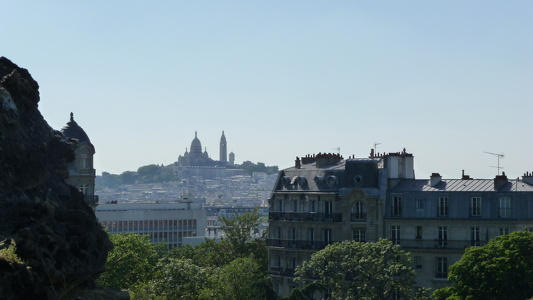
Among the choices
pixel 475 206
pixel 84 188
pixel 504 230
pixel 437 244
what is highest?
pixel 84 188

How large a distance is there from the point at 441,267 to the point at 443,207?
4.55 meters

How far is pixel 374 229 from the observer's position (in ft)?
295

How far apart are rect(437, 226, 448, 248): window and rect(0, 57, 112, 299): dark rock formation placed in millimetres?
56522

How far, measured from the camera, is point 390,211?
90125 mm

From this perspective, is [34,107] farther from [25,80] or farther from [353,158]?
[353,158]

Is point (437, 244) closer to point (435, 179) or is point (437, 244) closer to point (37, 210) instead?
point (435, 179)

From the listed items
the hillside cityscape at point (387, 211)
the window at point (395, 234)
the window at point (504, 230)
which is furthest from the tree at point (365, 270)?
the window at point (395, 234)

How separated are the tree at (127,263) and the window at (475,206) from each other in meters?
22.9

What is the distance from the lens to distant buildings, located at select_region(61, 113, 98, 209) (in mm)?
87500

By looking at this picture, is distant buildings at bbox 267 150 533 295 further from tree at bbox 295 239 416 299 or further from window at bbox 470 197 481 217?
tree at bbox 295 239 416 299

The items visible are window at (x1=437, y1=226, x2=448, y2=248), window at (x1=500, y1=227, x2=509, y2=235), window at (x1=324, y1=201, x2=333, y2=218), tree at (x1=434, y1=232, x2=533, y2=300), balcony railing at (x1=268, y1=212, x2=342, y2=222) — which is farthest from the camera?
window at (x1=324, y1=201, x2=333, y2=218)

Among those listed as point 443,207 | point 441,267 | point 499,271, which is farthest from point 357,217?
point 499,271

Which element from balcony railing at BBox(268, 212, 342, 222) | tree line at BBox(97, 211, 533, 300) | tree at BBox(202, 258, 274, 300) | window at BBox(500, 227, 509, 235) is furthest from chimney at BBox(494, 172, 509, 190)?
tree at BBox(202, 258, 274, 300)

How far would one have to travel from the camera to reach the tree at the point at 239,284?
76.7m
